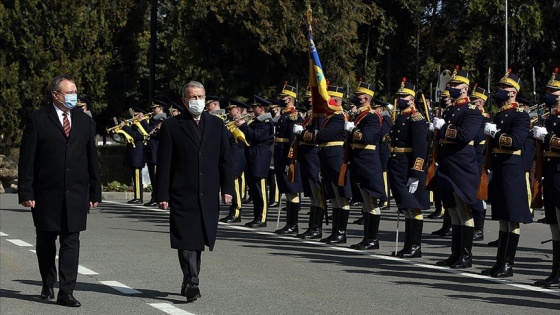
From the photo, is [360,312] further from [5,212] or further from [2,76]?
[2,76]

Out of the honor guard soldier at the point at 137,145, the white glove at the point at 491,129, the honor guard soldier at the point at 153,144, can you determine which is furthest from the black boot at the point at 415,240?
the honor guard soldier at the point at 137,145

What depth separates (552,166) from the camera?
1252 cm

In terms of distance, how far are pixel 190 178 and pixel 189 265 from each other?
0.76 meters

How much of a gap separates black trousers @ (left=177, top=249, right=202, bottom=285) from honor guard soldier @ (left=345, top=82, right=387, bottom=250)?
203 inches

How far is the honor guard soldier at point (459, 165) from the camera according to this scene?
13750 millimetres

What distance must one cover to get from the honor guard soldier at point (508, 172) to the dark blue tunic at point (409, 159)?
1.53 meters

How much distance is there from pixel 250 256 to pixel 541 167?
3.87 meters

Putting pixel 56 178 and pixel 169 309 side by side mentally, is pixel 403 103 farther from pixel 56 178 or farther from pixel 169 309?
pixel 169 309

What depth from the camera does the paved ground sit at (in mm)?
10750

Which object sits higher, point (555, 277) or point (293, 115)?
point (293, 115)

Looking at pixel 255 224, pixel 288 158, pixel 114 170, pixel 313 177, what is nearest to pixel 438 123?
pixel 313 177

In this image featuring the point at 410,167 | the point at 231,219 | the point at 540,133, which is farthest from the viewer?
the point at 231,219

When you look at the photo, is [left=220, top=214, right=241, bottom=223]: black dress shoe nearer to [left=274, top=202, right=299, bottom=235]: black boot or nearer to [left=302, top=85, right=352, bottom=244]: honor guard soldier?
[left=274, top=202, right=299, bottom=235]: black boot

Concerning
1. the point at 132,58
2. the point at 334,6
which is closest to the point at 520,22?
the point at 334,6
